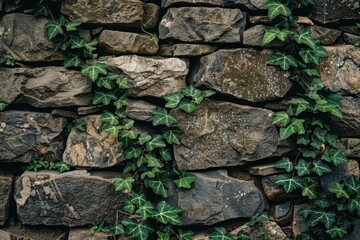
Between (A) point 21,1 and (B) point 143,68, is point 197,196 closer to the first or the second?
(B) point 143,68

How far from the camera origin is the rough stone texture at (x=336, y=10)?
11.8 feet

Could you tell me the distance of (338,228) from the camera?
3525 millimetres

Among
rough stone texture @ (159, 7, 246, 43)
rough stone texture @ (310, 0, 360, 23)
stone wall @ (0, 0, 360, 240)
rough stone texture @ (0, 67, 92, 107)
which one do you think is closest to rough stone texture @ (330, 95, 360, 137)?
stone wall @ (0, 0, 360, 240)

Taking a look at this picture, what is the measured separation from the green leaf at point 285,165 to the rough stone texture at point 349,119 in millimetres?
481

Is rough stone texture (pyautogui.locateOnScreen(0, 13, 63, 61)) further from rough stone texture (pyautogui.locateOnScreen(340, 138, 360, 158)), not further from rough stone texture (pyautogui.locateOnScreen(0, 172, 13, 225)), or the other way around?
rough stone texture (pyautogui.locateOnScreen(340, 138, 360, 158))

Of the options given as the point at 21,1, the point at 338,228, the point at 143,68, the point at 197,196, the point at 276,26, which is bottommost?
the point at 338,228

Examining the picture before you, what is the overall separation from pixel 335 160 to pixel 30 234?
2.47 metres

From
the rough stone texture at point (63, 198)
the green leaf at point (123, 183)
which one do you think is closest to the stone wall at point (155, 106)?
the rough stone texture at point (63, 198)

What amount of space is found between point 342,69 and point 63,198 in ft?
8.02

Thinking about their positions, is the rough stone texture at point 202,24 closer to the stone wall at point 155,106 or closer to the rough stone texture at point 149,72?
the stone wall at point 155,106

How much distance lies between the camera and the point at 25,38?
3.55m

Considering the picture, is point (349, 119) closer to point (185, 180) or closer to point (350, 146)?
point (350, 146)

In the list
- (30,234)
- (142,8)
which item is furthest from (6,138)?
(142,8)

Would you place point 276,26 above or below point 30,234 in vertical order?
above
